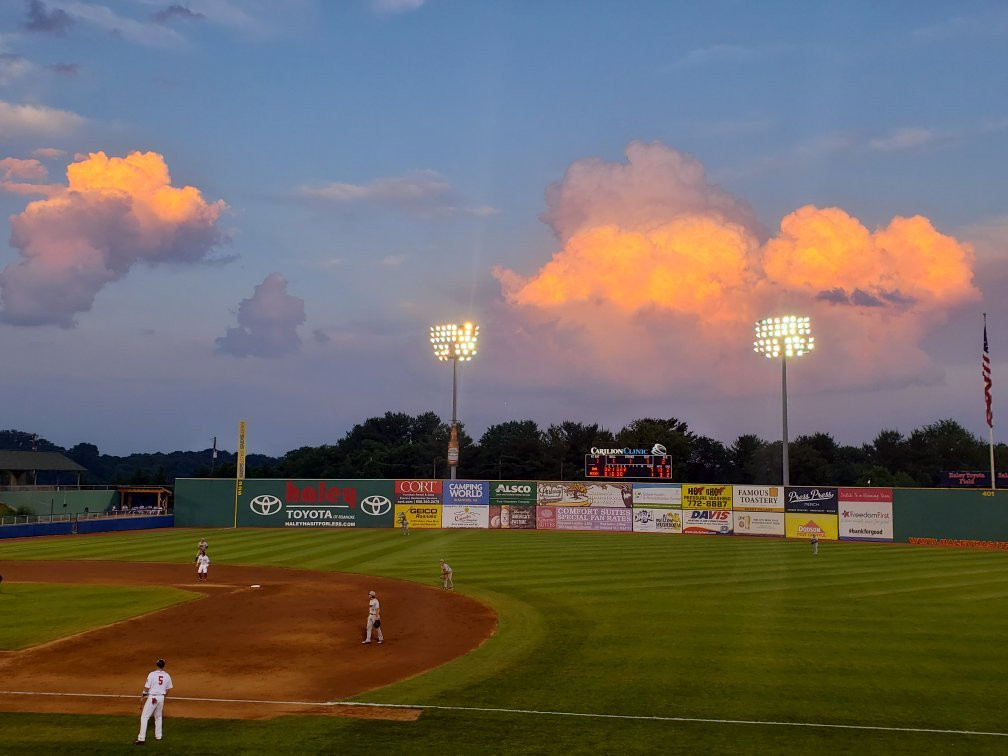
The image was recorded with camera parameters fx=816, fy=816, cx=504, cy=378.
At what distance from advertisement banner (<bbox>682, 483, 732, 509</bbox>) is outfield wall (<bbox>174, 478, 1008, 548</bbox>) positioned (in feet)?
0.27

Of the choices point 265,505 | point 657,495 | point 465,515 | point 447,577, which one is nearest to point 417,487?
point 465,515

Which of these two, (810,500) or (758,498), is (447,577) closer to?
(758,498)

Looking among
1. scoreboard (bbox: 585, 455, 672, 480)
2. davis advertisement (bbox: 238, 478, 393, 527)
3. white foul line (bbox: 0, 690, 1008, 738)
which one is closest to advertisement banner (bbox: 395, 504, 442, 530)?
davis advertisement (bbox: 238, 478, 393, 527)

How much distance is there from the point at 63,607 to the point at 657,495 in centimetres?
4837

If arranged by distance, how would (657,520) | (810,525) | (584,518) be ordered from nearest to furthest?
(810,525) → (657,520) → (584,518)

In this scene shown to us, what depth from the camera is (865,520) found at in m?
62.5

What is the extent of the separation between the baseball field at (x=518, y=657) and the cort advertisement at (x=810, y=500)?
17.9m

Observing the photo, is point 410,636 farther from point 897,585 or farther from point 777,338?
point 777,338

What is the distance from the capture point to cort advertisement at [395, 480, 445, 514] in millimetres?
71938

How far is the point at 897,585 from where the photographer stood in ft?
123

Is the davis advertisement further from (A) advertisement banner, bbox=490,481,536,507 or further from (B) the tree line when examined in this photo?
(B) the tree line

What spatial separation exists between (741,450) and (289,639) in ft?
405

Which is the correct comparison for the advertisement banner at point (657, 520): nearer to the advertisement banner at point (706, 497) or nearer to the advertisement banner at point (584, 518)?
the advertisement banner at point (584, 518)

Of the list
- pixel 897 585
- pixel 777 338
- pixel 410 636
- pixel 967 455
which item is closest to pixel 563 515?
pixel 777 338
